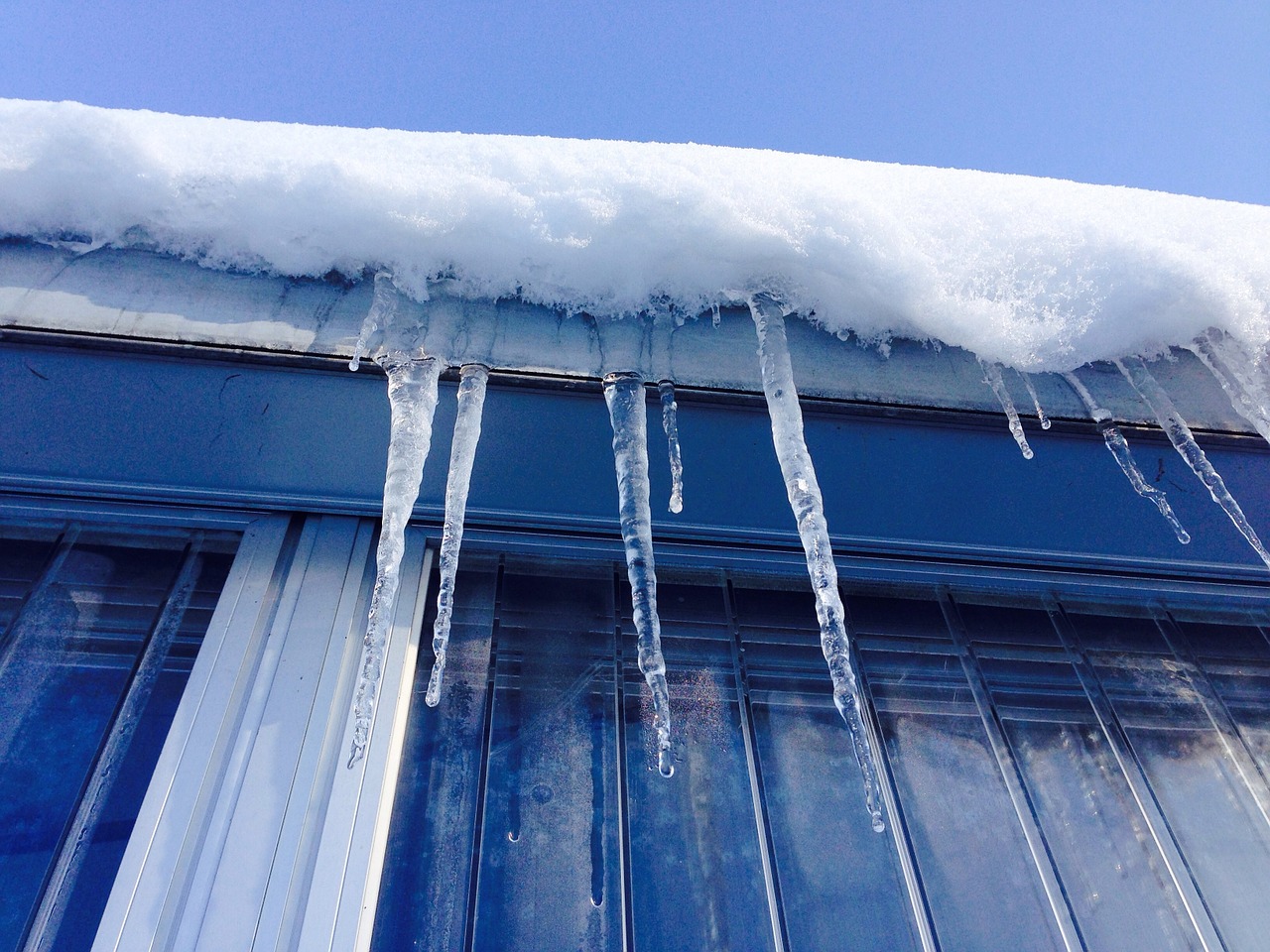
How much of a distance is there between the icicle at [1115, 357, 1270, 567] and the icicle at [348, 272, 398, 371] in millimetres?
1168

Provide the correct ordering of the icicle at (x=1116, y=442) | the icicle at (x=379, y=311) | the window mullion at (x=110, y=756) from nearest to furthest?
the window mullion at (x=110, y=756), the icicle at (x=379, y=311), the icicle at (x=1116, y=442)

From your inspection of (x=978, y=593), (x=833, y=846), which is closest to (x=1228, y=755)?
(x=978, y=593)

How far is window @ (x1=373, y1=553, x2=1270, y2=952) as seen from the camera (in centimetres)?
108

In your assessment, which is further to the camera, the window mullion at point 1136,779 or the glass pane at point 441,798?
the window mullion at point 1136,779

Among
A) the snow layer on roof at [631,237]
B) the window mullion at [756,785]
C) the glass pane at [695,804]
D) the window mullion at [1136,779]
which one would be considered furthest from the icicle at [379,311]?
the window mullion at [1136,779]

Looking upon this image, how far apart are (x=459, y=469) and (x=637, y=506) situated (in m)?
0.27

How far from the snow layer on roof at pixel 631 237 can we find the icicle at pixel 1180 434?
0.16ft

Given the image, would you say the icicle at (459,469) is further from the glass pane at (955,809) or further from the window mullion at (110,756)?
the glass pane at (955,809)

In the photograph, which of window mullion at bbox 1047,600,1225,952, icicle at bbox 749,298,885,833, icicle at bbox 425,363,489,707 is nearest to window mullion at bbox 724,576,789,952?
icicle at bbox 749,298,885,833

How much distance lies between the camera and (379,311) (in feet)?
3.64

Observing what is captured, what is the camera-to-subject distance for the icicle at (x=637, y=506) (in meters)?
1.05

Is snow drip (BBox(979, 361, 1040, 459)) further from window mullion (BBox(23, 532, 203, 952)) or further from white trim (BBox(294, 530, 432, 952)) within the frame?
window mullion (BBox(23, 532, 203, 952))

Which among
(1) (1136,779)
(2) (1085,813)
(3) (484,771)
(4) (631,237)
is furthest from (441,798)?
(1) (1136,779)

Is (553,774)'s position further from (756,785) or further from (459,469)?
(459,469)
